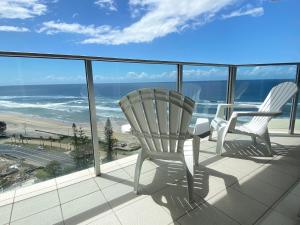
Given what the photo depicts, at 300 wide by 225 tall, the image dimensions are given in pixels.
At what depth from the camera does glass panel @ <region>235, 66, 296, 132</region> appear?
3328 millimetres

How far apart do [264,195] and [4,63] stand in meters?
2.46

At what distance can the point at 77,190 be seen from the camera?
174cm

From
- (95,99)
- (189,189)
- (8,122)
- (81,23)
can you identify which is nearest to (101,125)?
(95,99)

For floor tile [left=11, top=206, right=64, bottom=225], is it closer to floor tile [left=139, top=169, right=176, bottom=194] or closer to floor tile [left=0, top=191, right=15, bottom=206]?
floor tile [left=0, top=191, right=15, bottom=206]

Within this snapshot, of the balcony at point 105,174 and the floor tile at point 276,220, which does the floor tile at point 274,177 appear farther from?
the floor tile at point 276,220

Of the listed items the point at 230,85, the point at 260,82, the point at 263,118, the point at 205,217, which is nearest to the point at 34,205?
the point at 205,217

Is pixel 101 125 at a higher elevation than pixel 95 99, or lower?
lower

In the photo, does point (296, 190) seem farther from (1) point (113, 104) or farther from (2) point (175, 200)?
(1) point (113, 104)

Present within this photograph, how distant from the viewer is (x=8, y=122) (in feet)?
5.54

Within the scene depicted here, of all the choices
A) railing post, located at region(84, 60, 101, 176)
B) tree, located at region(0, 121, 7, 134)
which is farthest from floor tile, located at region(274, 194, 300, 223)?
tree, located at region(0, 121, 7, 134)

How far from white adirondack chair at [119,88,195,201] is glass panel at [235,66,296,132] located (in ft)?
7.48

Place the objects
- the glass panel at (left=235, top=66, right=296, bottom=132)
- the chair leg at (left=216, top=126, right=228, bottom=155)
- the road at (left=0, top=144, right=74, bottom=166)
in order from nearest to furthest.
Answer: the road at (left=0, top=144, right=74, bottom=166) < the chair leg at (left=216, top=126, right=228, bottom=155) < the glass panel at (left=235, top=66, right=296, bottom=132)

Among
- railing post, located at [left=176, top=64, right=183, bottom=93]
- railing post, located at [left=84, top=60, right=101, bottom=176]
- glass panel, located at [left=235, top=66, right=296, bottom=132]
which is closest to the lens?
railing post, located at [left=84, top=60, right=101, bottom=176]

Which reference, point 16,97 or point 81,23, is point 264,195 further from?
point 81,23
